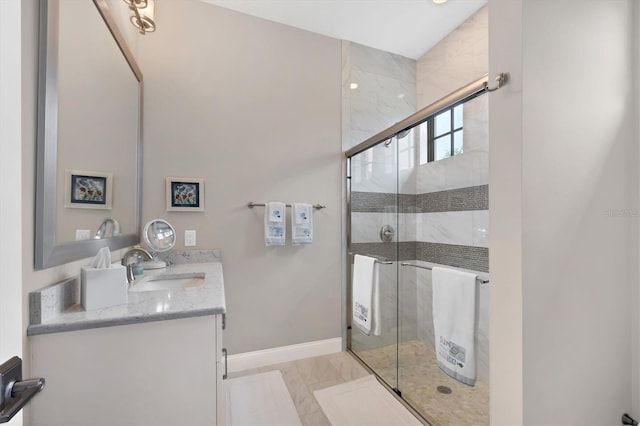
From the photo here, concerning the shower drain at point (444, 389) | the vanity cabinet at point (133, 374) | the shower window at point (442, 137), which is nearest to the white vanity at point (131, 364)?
the vanity cabinet at point (133, 374)

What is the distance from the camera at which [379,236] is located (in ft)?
7.54

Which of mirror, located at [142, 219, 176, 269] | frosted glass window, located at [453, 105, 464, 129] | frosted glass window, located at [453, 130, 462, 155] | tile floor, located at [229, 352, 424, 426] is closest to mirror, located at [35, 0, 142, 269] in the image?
mirror, located at [142, 219, 176, 269]

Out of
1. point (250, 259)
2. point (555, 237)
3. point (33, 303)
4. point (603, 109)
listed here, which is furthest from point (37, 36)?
point (603, 109)

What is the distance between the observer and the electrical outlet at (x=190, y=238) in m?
2.05

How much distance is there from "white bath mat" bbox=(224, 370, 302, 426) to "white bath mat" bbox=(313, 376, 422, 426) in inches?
8.7

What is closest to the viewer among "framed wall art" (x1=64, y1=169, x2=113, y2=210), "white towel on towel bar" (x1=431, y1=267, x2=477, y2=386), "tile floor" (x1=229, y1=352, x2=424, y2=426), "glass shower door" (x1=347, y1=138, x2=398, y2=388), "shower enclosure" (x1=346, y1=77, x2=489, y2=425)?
"framed wall art" (x1=64, y1=169, x2=113, y2=210)

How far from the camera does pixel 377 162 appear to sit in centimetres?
231

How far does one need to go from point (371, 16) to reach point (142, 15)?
1.67 m

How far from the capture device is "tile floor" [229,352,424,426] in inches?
67.9

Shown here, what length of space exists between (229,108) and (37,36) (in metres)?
1.31

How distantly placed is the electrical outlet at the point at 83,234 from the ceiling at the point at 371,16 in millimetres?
1954

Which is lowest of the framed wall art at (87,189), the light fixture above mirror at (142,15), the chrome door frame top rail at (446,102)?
the framed wall art at (87,189)

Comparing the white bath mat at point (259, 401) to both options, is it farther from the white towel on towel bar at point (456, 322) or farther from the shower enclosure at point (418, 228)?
the white towel on towel bar at point (456, 322)

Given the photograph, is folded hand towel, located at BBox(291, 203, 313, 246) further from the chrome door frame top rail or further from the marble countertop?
the marble countertop
